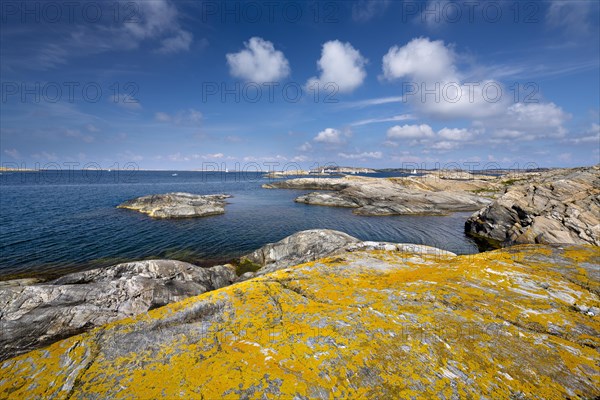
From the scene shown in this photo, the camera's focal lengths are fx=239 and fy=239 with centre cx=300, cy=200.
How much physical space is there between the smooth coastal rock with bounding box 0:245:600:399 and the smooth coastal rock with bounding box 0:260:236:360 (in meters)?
3.69

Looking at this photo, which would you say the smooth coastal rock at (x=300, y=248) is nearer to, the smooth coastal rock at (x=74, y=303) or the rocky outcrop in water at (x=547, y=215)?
the smooth coastal rock at (x=74, y=303)

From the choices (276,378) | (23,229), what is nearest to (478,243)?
(276,378)

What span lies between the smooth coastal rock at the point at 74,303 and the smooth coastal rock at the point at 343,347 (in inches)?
145

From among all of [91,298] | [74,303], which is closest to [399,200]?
[91,298]

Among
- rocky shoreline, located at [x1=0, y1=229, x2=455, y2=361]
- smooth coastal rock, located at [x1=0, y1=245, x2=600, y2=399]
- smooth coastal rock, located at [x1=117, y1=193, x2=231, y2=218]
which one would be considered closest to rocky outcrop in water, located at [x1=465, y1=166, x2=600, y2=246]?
rocky shoreline, located at [x1=0, y1=229, x2=455, y2=361]

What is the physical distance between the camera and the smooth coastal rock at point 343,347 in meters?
4.40

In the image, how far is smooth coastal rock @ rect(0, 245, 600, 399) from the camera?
440cm

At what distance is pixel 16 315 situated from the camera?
809cm

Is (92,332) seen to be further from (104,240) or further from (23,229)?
(23,229)

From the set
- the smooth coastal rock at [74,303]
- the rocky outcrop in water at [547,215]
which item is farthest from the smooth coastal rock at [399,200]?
the smooth coastal rock at [74,303]

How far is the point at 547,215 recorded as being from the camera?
26.0 meters

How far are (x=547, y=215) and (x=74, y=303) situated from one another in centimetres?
3952

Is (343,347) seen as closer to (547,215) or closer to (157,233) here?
(547,215)

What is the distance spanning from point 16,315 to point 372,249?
15.1 metres
